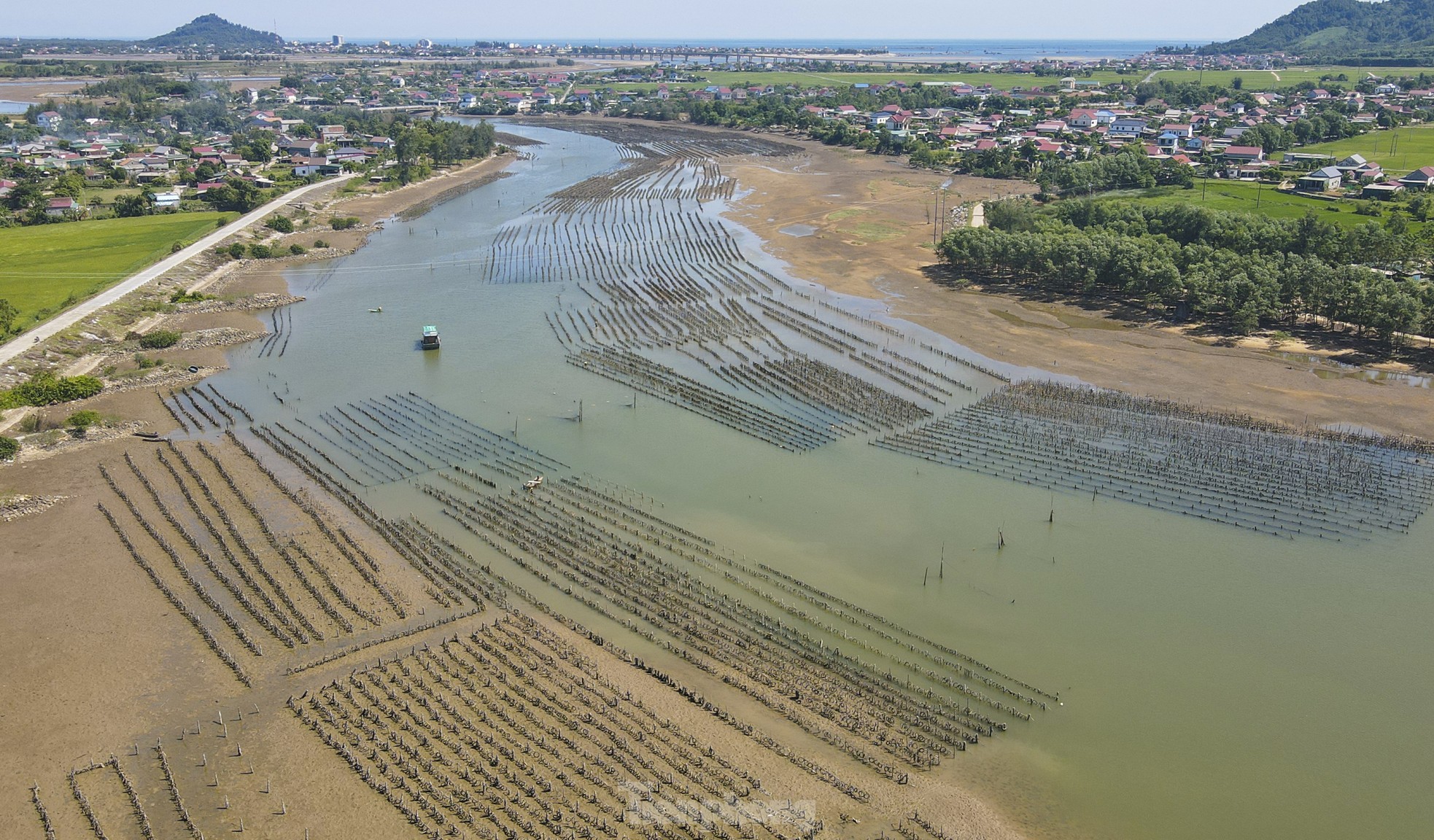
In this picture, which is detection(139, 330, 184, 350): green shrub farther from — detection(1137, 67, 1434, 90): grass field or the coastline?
detection(1137, 67, 1434, 90): grass field

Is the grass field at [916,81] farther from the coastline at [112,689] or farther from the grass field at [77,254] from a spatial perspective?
the coastline at [112,689]

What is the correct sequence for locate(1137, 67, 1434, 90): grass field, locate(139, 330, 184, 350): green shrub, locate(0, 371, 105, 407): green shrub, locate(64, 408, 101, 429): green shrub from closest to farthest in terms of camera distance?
locate(64, 408, 101, 429): green shrub < locate(0, 371, 105, 407): green shrub < locate(139, 330, 184, 350): green shrub < locate(1137, 67, 1434, 90): grass field

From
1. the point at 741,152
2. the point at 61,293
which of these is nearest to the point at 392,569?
the point at 61,293

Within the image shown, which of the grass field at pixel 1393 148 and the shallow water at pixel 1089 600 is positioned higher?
the grass field at pixel 1393 148

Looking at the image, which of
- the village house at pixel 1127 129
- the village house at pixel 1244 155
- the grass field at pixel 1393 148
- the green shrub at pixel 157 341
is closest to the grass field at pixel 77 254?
the green shrub at pixel 157 341

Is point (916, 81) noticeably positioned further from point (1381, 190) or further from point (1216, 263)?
point (1216, 263)

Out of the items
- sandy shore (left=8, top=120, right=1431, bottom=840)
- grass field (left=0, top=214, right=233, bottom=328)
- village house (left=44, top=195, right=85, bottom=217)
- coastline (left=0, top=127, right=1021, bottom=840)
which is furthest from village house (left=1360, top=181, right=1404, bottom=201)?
village house (left=44, top=195, right=85, bottom=217)
